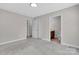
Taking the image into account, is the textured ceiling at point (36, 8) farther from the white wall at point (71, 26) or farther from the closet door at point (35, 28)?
the closet door at point (35, 28)

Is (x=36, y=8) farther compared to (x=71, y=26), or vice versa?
(x=36, y=8)

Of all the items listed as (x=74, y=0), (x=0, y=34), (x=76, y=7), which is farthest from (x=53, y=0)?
(x=0, y=34)

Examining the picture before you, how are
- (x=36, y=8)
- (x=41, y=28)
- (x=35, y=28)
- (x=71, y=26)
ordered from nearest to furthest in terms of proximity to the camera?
1. (x=71, y=26)
2. (x=36, y=8)
3. (x=41, y=28)
4. (x=35, y=28)

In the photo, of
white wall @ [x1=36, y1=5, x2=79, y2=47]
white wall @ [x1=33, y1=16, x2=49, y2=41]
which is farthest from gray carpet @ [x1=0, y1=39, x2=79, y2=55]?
white wall @ [x1=33, y1=16, x2=49, y2=41]

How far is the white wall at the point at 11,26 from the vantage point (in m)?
4.22

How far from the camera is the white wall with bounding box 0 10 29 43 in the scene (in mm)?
4219

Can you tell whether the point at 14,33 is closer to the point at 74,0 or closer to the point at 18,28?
the point at 18,28

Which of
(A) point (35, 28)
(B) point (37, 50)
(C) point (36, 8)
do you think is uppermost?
(C) point (36, 8)

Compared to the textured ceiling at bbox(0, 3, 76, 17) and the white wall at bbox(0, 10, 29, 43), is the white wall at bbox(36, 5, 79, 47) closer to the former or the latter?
the textured ceiling at bbox(0, 3, 76, 17)

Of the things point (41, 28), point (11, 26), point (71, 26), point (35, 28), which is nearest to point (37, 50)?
point (71, 26)

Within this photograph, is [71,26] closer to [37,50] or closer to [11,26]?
[37,50]

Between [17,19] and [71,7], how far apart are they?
12.4 feet

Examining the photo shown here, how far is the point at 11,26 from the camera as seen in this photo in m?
4.80

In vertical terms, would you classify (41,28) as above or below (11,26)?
below
